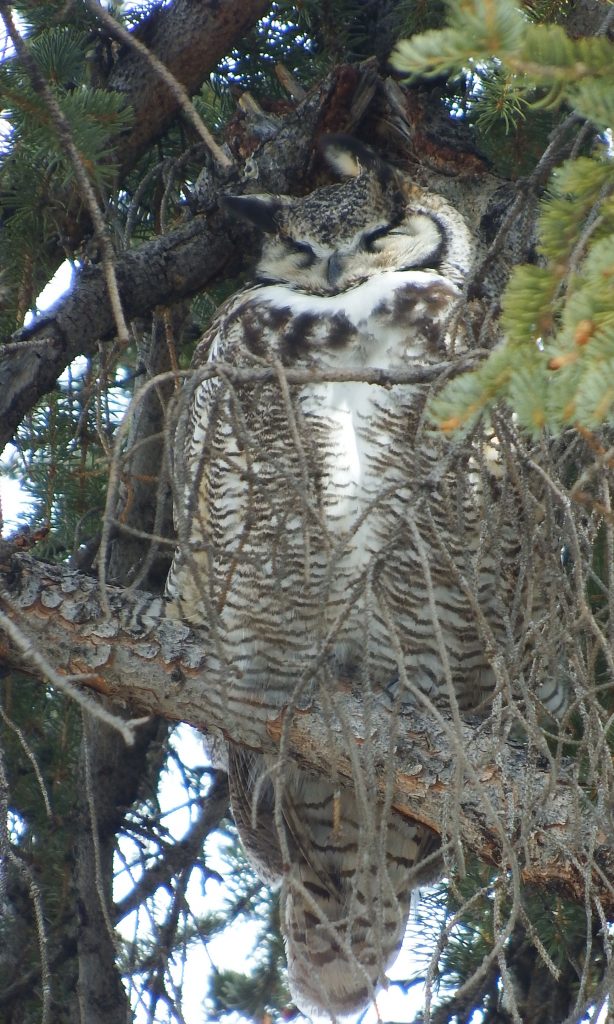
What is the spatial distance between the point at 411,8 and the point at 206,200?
541 mm

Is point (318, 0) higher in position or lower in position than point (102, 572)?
higher

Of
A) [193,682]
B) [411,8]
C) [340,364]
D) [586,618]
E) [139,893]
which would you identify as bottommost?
→ [586,618]

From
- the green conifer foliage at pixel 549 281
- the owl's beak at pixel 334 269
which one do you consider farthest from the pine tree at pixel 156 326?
the green conifer foliage at pixel 549 281

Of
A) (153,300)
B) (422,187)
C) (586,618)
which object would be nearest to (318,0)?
(422,187)

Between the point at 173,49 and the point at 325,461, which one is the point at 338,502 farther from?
the point at 173,49

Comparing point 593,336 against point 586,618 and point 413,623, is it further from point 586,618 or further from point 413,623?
point 413,623

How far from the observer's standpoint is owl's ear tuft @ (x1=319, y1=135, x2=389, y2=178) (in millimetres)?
2242

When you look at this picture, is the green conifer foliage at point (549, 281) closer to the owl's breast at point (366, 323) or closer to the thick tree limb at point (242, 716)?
the thick tree limb at point (242, 716)

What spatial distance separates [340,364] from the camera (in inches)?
78.4

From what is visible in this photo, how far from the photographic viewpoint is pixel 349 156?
2.28m

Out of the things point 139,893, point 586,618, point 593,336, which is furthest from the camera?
point 139,893

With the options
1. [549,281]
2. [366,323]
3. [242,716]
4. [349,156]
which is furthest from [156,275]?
[549,281]

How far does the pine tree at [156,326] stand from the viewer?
5.98ft

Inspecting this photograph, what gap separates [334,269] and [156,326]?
0.37 meters
